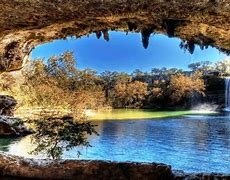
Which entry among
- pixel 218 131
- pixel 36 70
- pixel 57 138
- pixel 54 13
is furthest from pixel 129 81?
pixel 54 13

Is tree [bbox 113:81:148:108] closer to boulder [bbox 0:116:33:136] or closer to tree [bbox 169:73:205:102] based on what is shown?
tree [bbox 169:73:205:102]

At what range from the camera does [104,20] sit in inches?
217

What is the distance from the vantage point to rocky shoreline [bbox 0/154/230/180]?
5293 mm

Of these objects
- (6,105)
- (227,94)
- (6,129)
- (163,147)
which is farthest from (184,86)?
(163,147)

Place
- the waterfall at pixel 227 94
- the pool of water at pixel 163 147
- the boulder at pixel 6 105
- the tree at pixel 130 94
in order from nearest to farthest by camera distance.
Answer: the pool of water at pixel 163 147
the boulder at pixel 6 105
the waterfall at pixel 227 94
the tree at pixel 130 94

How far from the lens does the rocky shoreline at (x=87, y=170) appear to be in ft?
17.4

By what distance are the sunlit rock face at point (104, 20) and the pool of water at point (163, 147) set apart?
20.5 feet

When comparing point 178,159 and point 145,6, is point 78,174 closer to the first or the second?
point 145,6

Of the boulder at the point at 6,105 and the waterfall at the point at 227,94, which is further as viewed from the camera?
the waterfall at the point at 227,94

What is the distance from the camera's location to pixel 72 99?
77.3 feet

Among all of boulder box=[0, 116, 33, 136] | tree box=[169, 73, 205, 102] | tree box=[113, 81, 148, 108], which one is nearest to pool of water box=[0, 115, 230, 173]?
boulder box=[0, 116, 33, 136]

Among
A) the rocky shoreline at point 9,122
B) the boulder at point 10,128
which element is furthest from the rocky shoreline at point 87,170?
the boulder at point 10,128

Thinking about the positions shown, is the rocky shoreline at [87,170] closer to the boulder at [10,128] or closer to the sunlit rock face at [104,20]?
the sunlit rock face at [104,20]

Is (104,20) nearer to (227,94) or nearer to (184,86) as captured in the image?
(227,94)
